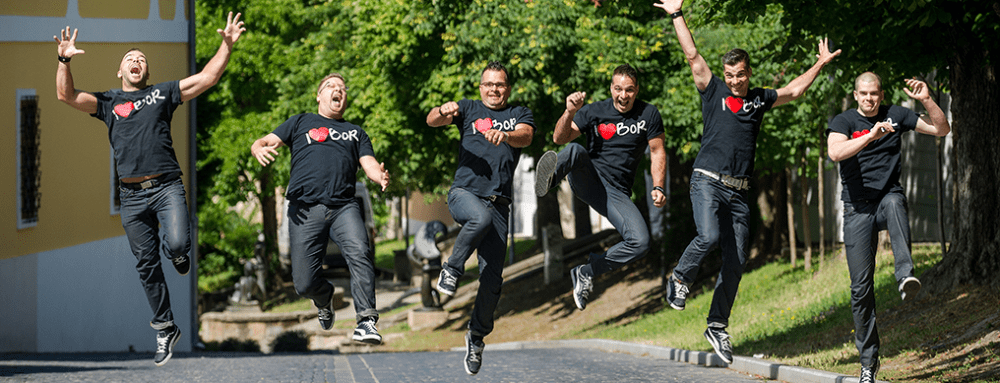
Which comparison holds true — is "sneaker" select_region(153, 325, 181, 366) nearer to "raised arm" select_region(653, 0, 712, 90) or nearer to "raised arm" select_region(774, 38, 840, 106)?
"raised arm" select_region(653, 0, 712, 90)

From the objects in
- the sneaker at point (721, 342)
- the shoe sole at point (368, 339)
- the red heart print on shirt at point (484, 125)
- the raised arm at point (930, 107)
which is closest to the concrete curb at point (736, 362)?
the sneaker at point (721, 342)

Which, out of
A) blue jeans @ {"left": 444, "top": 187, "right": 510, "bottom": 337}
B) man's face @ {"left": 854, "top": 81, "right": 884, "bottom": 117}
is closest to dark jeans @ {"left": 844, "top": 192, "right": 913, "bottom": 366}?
man's face @ {"left": 854, "top": 81, "right": 884, "bottom": 117}

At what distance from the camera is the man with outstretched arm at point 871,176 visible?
7668 mm

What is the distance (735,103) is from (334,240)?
342 cm

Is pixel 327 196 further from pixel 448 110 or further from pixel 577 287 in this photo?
pixel 577 287

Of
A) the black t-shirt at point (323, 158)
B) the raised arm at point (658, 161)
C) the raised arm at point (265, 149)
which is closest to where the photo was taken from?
the raised arm at point (265, 149)

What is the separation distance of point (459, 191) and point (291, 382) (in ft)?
14.6

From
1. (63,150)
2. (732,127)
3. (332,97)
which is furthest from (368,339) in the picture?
(63,150)

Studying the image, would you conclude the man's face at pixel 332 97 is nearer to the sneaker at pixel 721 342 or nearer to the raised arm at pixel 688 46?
the raised arm at pixel 688 46

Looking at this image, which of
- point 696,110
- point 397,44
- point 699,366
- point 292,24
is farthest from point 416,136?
point 699,366

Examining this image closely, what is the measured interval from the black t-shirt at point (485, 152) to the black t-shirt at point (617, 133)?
59 centimetres

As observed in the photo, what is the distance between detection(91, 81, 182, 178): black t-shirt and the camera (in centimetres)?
767

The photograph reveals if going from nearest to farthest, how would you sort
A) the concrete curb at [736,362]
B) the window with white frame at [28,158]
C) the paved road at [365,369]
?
the concrete curb at [736,362] < the paved road at [365,369] < the window with white frame at [28,158]

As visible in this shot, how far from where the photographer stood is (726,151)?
791cm
